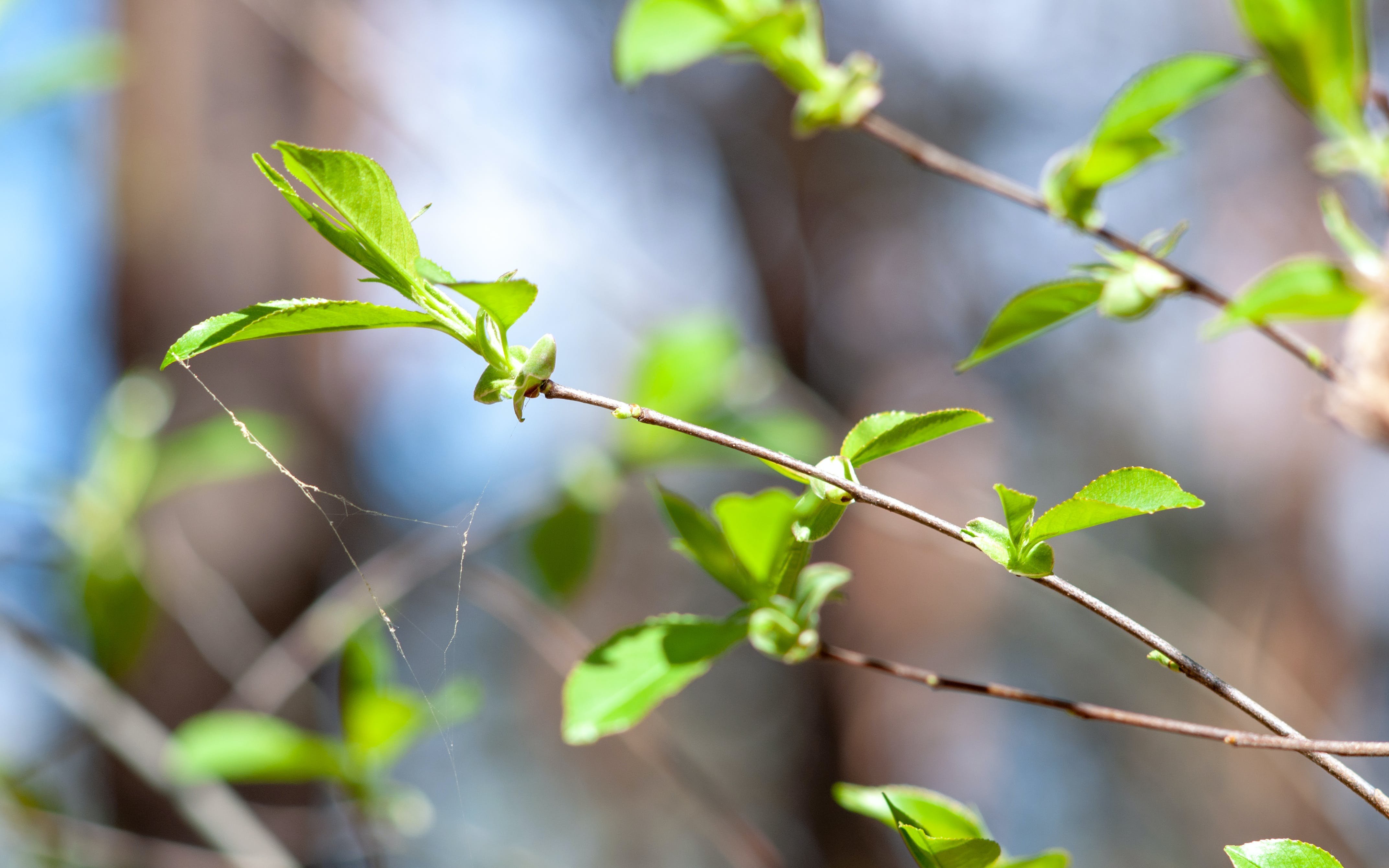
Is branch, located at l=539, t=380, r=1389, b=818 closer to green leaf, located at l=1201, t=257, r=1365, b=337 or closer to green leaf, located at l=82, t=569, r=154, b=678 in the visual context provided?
green leaf, located at l=1201, t=257, r=1365, b=337

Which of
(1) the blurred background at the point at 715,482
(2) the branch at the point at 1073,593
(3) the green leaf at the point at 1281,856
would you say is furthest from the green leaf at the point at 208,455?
(3) the green leaf at the point at 1281,856

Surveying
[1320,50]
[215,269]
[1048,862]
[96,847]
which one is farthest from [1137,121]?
[215,269]

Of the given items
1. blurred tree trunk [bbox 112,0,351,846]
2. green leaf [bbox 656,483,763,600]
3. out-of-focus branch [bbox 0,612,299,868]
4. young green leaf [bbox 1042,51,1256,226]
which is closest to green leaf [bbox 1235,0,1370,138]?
young green leaf [bbox 1042,51,1256,226]

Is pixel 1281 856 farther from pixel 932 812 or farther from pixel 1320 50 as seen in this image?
pixel 1320 50

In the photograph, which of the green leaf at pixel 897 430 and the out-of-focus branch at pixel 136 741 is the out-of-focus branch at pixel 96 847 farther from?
the green leaf at pixel 897 430

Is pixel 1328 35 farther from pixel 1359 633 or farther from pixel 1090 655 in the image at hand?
pixel 1090 655

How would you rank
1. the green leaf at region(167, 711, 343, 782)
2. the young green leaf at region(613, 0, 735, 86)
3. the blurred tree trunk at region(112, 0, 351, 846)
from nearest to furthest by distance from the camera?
the young green leaf at region(613, 0, 735, 86)
the green leaf at region(167, 711, 343, 782)
the blurred tree trunk at region(112, 0, 351, 846)

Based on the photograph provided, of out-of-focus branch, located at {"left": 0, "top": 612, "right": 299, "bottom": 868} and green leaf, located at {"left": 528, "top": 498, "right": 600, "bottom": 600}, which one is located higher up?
green leaf, located at {"left": 528, "top": 498, "right": 600, "bottom": 600}
